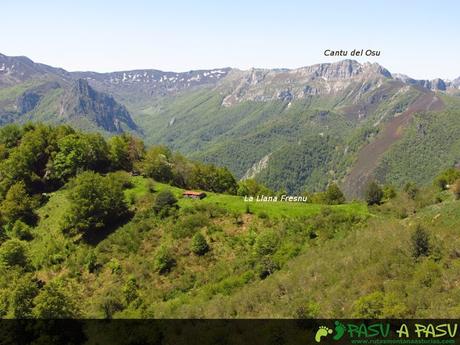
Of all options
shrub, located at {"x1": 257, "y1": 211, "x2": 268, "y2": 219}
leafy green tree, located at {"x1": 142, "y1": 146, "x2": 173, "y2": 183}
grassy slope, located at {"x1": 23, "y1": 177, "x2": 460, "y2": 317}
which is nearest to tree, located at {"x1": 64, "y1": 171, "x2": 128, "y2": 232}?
grassy slope, located at {"x1": 23, "y1": 177, "x2": 460, "y2": 317}

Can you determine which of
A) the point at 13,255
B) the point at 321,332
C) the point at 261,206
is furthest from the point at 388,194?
the point at 13,255

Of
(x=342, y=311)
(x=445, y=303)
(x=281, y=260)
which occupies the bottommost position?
(x=281, y=260)

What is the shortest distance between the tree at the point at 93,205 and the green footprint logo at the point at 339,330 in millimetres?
47855

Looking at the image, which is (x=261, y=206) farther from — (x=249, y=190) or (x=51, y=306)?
(x=51, y=306)

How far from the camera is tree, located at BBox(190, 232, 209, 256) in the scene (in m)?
59.8

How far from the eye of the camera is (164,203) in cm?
→ 6962

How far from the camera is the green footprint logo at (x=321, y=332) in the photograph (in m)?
27.1

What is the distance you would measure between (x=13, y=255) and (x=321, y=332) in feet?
151

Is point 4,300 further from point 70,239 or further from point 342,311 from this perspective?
point 342,311

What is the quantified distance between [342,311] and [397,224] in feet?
63.0

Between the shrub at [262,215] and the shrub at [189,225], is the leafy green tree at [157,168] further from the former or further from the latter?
the shrub at [262,215]

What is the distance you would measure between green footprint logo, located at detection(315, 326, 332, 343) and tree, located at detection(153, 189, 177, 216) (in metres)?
43.7

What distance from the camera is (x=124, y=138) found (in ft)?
313

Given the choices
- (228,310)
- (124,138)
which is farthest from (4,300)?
(124,138)
